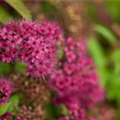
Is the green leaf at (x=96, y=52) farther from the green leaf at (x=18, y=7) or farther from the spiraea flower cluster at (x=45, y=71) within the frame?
the green leaf at (x=18, y=7)

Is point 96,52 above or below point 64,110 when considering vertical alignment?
above

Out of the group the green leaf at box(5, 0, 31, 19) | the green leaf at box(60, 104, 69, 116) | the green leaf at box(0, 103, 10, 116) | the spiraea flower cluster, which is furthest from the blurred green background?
the green leaf at box(0, 103, 10, 116)

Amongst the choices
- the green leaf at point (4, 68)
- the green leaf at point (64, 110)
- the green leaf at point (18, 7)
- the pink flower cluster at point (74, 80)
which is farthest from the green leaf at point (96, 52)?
the green leaf at point (18, 7)

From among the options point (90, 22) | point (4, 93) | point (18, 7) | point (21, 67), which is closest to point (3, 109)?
point (4, 93)

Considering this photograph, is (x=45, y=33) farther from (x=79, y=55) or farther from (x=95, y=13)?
(x=95, y=13)

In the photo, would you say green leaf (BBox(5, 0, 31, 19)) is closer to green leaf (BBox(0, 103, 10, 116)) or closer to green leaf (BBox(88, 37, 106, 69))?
green leaf (BBox(0, 103, 10, 116))

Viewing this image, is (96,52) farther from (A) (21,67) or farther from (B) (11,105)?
(B) (11,105)
